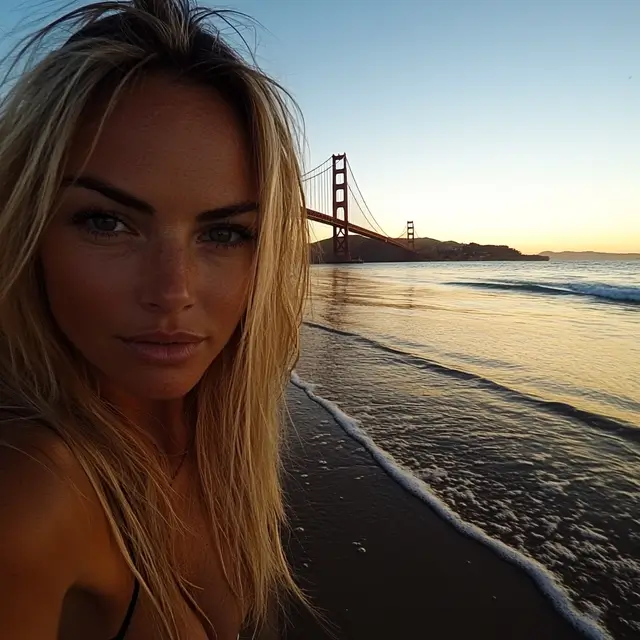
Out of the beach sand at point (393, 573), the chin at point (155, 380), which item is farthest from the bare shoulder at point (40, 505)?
the beach sand at point (393, 573)

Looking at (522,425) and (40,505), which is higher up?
(40,505)

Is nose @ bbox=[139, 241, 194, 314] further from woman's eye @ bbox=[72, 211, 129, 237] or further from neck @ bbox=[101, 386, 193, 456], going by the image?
neck @ bbox=[101, 386, 193, 456]

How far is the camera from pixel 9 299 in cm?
85

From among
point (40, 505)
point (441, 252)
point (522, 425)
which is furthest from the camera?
point (441, 252)

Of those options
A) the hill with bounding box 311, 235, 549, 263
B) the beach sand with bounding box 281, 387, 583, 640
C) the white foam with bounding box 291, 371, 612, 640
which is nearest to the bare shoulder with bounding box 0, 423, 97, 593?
the beach sand with bounding box 281, 387, 583, 640

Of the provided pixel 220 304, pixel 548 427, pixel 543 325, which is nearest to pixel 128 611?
pixel 220 304

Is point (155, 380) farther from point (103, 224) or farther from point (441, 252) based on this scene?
point (441, 252)

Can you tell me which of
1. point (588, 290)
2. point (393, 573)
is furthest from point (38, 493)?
point (588, 290)

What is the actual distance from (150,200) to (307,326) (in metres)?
7.56

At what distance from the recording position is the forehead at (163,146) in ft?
2.76

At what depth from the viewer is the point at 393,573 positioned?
177cm

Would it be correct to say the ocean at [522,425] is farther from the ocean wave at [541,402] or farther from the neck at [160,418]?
the neck at [160,418]

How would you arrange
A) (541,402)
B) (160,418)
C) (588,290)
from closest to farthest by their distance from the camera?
(160,418), (541,402), (588,290)

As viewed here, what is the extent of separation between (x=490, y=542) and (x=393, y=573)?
0.48m
